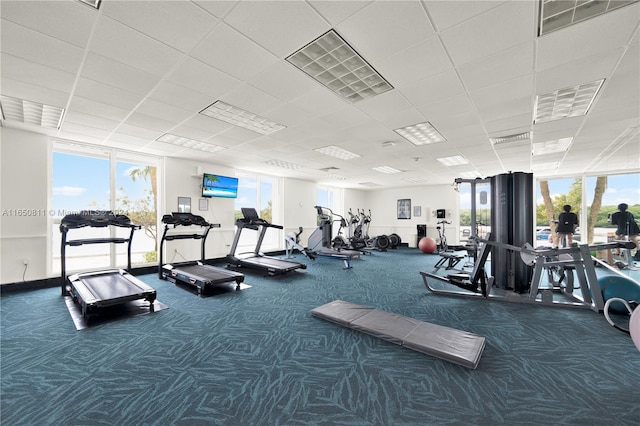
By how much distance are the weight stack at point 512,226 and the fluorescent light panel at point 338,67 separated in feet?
10.9

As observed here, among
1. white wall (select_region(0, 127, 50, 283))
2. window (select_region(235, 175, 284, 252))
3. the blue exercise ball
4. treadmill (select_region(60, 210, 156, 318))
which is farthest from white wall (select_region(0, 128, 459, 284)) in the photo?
the blue exercise ball

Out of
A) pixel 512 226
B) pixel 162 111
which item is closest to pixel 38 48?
pixel 162 111

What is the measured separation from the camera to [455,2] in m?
1.94

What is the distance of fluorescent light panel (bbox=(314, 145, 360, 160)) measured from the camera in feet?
19.6

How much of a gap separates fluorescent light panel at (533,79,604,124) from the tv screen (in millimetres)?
7084

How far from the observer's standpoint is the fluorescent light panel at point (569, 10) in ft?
6.43

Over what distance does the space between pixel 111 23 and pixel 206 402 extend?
10.1 ft

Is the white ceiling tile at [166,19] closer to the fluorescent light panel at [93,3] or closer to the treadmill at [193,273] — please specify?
the fluorescent light panel at [93,3]

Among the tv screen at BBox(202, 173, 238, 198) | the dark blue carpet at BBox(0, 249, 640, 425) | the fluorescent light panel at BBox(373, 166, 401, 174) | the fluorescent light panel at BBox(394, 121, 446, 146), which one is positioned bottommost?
the dark blue carpet at BBox(0, 249, 640, 425)

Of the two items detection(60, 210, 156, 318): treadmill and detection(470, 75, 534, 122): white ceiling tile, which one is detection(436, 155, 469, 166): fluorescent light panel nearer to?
detection(470, 75, 534, 122): white ceiling tile

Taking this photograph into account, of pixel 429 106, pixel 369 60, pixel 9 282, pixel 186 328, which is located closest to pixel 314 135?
pixel 429 106

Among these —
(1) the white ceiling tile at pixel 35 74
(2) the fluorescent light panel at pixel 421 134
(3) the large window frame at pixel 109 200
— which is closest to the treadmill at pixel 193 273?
(3) the large window frame at pixel 109 200

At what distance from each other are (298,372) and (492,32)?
335 centimetres

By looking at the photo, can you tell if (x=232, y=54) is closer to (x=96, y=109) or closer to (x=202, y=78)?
(x=202, y=78)
